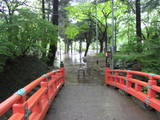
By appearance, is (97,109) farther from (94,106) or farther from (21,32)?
(21,32)

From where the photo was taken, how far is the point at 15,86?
6434mm

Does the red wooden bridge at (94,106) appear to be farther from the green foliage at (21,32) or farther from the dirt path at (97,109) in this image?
the green foliage at (21,32)

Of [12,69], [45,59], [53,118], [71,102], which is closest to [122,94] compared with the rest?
[71,102]

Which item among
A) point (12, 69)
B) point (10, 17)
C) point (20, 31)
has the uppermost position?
point (10, 17)

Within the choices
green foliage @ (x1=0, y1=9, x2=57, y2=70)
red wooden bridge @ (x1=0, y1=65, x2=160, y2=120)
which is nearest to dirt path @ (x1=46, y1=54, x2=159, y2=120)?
red wooden bridge @ (x1=0, y1=65, x2=160, y2=120)

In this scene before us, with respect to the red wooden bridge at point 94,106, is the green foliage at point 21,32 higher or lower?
higher

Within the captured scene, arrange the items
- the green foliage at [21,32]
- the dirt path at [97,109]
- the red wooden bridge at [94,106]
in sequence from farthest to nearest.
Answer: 1. the green foliage at [21,32]
2. the dirt path at [97,109]
3. the red wooden bridge at [94,106]

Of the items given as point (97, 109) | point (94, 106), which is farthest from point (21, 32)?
point (97, 109)

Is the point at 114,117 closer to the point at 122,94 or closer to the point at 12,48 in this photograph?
the point at 122,94

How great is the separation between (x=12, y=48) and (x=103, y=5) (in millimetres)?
12456

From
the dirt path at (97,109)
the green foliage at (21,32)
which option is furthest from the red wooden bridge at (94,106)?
the green foliage at (21,32)

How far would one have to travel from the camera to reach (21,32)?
6.39m

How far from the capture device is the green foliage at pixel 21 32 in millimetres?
5493

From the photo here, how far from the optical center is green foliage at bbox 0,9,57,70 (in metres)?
5.49
